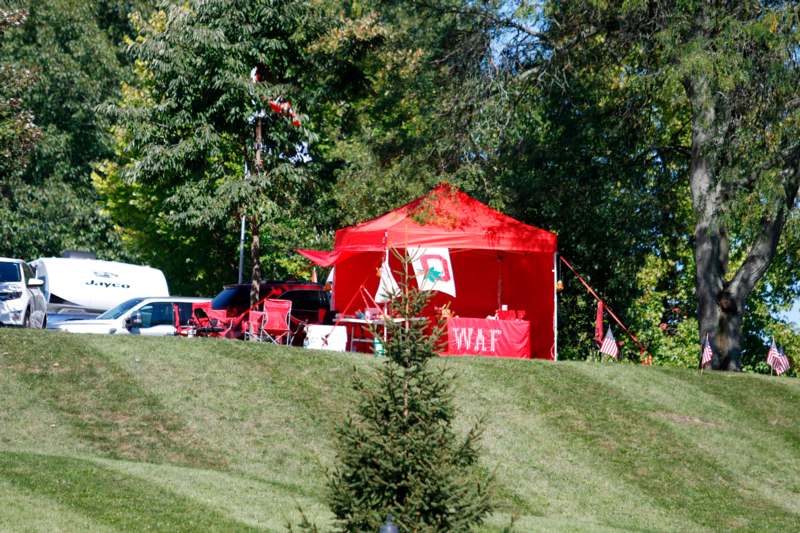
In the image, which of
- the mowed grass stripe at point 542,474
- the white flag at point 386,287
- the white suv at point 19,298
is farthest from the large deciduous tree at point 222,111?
the mowed grass stripe at point 542,474

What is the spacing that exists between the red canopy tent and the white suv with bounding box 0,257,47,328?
20.0 feet

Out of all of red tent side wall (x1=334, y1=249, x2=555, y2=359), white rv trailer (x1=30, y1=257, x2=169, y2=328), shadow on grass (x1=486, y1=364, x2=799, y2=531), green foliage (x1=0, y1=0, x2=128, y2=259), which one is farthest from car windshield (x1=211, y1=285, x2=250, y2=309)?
green foliage (x1=0, y1=0, x2=128, y2=259)

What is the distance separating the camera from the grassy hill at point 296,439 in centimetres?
1179

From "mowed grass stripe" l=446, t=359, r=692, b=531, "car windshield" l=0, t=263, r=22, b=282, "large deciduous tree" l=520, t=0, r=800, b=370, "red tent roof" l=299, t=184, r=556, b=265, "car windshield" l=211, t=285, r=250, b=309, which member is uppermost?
"large deciduous tree" l=520, t=0, r=800, b=370

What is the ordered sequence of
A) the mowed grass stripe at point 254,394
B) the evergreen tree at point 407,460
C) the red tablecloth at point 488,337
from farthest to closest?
the red tablecloth at point 488,337
the mowed grass stripe at point 254,394
the evergreen tree at point 407,460

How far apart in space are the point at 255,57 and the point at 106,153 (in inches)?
960

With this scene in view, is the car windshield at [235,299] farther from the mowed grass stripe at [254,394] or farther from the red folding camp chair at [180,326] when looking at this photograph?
the mowed grass stripe at [254,394]

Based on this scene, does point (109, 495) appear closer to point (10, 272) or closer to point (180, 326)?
point (10, 272)

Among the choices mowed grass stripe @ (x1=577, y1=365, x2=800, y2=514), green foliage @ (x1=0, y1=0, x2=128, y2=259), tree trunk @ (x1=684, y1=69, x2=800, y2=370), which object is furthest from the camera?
green foliage @ (x1=0, y1=0, x2=128, y2=259)

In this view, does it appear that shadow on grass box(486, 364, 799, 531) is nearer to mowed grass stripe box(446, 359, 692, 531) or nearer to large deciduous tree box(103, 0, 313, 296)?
mowed grass stripe box(446, 359, 692, 531)

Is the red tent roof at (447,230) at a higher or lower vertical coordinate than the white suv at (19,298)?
higher

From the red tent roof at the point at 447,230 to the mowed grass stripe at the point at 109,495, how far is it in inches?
425

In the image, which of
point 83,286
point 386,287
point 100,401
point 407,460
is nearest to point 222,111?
point 83,286

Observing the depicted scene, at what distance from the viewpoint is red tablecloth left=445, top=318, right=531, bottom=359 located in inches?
854
